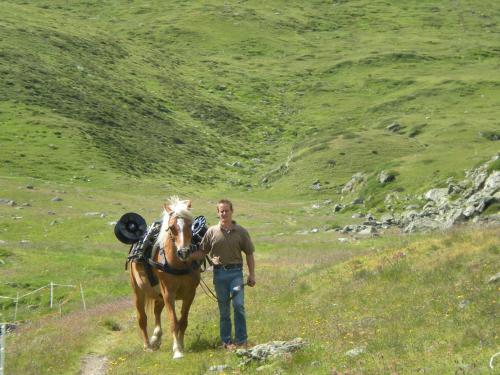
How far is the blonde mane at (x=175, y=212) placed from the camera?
14969 mm

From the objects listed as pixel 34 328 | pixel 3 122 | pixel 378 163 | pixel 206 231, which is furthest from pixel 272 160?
pixel 206 231

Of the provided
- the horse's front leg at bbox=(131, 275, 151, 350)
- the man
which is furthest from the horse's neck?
the horse's front leg at bbox=(131, 275, 151, 350)

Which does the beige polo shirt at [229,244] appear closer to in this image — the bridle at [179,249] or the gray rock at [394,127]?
the bridle at [179,249]

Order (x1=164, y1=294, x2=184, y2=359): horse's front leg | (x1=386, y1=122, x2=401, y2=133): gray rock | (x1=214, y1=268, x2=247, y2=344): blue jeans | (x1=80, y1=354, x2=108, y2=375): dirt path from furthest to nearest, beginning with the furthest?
(x1=386, y1=122, x2=401, y2=133): gray rock → (x1=80, y1=354, x2=108, y2=375): dirt path → (x1=164, y1=294, x2=184, y2=359): horse's front leg → (x1=214, y1=268, x2=247, y2=344): blue jeans

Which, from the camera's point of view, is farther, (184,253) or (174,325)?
(174,325)

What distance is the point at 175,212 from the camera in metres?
15.0

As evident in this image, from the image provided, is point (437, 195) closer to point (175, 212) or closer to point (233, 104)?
point (175, 212)

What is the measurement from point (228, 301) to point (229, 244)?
1.29 m

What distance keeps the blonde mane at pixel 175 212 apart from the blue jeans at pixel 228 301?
1452mm

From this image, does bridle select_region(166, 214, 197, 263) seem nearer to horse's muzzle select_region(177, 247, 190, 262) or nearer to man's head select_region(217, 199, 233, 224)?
horse's muzzle select_region(177, 247, 190, 262)

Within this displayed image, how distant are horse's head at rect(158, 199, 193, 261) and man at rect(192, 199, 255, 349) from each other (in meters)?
0.58

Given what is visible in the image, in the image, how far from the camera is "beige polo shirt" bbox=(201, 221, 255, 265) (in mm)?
14977

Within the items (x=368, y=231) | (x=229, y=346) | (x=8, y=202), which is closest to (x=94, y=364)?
(x=229, y=346)

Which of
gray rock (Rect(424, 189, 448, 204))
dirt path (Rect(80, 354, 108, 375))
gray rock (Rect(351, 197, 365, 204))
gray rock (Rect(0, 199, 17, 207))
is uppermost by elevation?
dirt path (Rect(80, 354, 108, 375))
